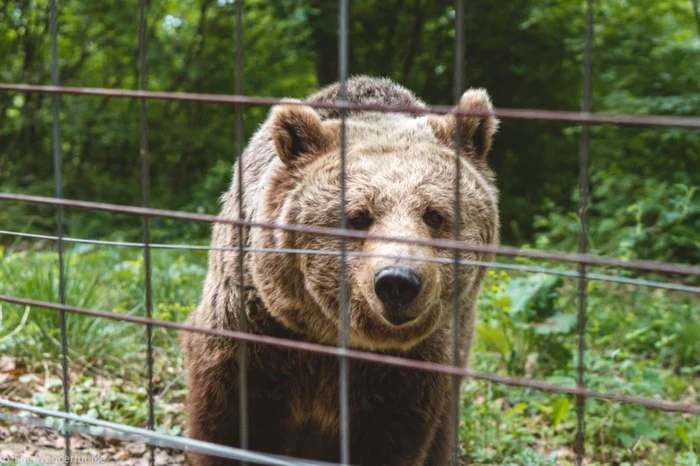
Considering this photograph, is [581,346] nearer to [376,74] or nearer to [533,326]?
[533,326]

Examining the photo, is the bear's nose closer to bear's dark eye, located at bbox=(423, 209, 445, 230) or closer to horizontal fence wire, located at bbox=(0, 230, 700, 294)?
horizontal fence wire, located at bbox=(0, 230, 700, 294)

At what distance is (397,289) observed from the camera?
2729 millimetres

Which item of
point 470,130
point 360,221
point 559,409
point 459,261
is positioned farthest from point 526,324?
point 459,261

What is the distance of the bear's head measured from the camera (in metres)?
3.13

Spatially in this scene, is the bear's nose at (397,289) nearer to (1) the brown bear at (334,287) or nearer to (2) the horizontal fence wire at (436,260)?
(2) the horizontal fence wire at (436,260)

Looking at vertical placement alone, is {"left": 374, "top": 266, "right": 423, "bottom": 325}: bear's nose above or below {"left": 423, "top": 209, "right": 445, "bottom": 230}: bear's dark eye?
below

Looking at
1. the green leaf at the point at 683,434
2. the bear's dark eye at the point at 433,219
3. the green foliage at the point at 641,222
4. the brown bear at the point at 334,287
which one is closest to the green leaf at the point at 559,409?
the green leaf at the point at 683,434

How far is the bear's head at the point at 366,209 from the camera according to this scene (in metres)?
3.13

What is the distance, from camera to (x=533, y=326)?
Answer: 16.8 feet

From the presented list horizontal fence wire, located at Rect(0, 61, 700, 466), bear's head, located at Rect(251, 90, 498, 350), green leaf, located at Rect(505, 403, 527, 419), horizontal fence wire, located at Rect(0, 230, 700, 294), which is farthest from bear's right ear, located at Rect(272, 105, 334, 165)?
green leaf, located at Rect(505, 403, 527, 419)

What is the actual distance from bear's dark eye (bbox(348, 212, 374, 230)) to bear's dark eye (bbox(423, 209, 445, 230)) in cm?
22

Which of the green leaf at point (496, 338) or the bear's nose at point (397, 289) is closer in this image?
the bear's nose at point (397, 289)

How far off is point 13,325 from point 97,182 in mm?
5625

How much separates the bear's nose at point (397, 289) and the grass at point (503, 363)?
1.55 meters
